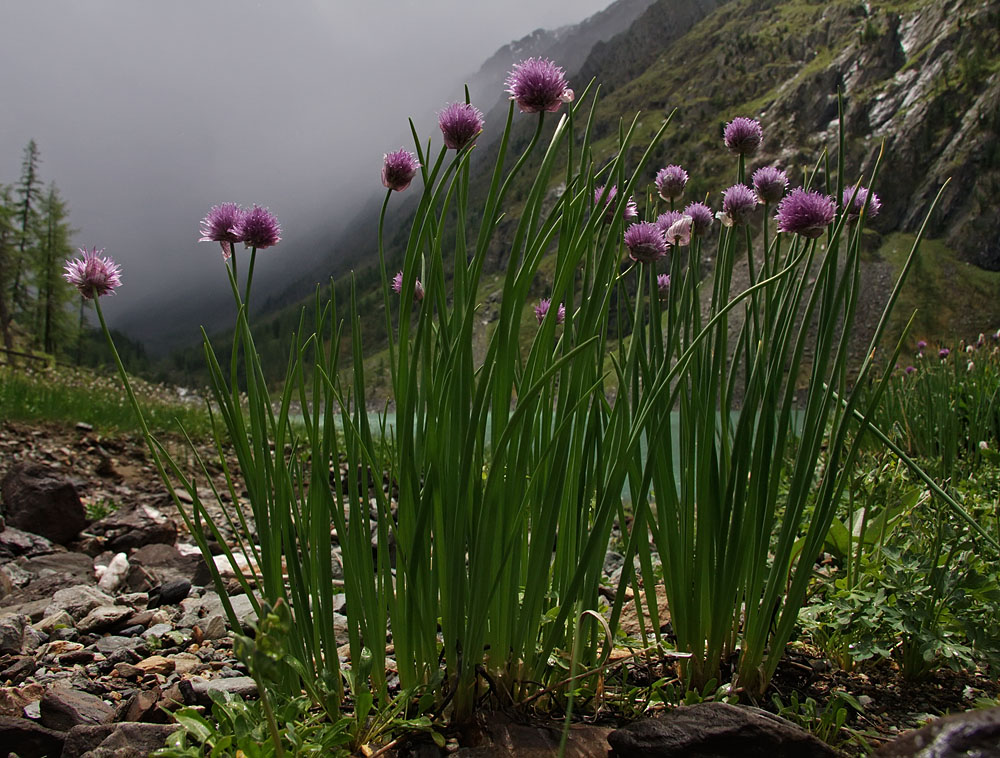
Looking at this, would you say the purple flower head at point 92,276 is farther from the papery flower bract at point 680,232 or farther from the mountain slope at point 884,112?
the mountain slope at point 884,112

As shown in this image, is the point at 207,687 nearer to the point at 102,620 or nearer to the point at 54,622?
the point at 102,620

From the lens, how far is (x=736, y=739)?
0.84 m

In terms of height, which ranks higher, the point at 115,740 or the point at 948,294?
the point at 948,294

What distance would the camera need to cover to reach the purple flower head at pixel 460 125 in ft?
3.62

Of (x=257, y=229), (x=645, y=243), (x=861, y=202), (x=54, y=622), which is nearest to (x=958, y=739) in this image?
(x=645, y=243)

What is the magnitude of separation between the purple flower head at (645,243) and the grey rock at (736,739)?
79cm

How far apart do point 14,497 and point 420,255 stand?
10.9ft

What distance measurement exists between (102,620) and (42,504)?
1756 mm

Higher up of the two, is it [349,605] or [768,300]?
[768,300]

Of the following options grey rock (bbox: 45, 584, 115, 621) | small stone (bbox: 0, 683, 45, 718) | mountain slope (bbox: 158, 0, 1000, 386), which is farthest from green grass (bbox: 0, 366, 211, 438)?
mountain slope (bbox: 158, 0, 1000, 386)

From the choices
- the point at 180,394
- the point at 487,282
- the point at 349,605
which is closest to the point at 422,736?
the point at 349,605

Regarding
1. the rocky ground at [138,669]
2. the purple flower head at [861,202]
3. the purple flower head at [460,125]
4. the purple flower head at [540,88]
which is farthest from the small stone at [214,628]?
the purple flower head at [861,202]

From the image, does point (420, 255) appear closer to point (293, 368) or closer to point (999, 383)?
point (293, 368)

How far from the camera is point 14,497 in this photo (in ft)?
10.6
